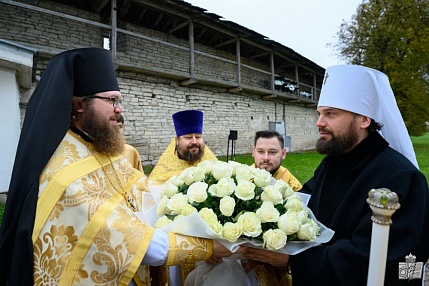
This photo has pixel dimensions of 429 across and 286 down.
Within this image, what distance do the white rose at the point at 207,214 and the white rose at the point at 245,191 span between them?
0.16 meters

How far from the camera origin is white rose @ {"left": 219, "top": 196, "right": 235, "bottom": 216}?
1.46 m

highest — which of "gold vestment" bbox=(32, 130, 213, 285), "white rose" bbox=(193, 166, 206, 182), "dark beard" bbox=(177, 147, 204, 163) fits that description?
"dark beard" bbox=(177, 147, 204, 163)

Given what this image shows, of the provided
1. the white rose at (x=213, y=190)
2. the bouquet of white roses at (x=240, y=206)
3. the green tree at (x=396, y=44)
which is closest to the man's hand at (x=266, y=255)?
the bouquet of white roses at (x=240, y=206)

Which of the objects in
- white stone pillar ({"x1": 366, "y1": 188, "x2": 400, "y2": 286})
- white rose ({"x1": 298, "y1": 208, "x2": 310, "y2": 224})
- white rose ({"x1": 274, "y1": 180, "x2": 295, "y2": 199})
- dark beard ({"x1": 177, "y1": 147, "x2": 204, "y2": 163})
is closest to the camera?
white stone pillar ({"x1": 366, "y1": 188, "x2": 400, "y2": 286})

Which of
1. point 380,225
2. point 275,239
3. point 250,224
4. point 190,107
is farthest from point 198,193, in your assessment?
point 190,107

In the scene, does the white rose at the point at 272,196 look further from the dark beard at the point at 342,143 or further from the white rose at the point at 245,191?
the dark beard at the point at 342,143

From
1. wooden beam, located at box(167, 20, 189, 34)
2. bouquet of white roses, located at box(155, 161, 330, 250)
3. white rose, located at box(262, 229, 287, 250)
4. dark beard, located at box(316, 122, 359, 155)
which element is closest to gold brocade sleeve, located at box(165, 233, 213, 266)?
bouquet of white roses, located at box(155, 161, 330, 250)

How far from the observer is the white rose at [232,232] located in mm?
1395

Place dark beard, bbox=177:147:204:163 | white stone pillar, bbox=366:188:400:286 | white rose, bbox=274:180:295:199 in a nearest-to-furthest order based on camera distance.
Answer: white stone pillar, bbox=366:188:400:286 → white rose, bbox=274:180:295:199 → dark beard, bbox=177:147:204:163

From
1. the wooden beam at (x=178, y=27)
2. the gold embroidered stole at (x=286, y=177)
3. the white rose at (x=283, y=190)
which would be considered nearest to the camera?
the white rose at (x=283, y=190)

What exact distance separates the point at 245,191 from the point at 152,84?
10871 mm

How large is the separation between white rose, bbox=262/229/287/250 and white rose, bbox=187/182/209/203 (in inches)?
14.7

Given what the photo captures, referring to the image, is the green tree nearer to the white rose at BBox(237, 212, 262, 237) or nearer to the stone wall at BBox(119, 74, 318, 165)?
the stone wall at BBox(119, 74, 318, 165)

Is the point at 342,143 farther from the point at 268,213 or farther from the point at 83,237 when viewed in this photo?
the point at 83,237
